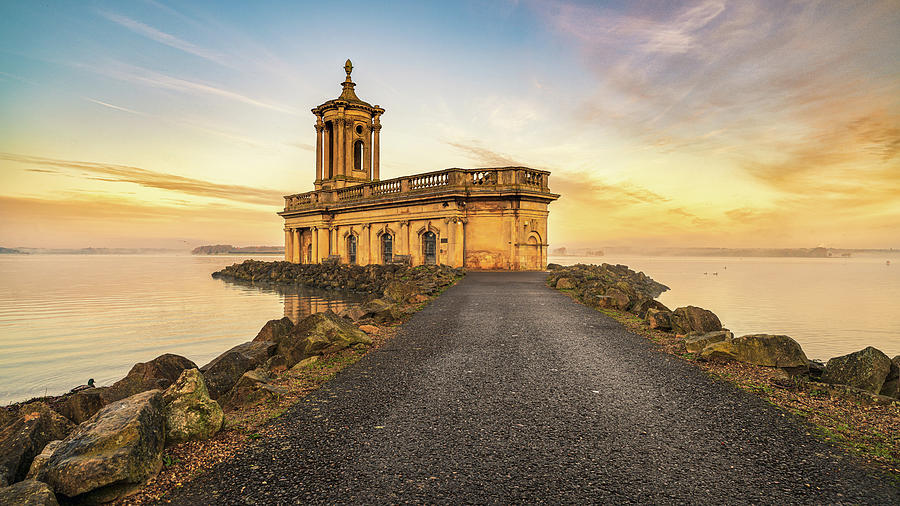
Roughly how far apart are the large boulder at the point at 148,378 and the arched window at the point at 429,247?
23.2 metres

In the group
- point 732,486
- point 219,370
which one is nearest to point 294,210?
point 219,370

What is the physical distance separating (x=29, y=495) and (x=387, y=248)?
3264cm

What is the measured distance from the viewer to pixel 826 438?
4.84 m

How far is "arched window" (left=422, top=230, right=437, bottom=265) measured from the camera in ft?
104

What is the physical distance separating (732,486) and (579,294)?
44.5 ft

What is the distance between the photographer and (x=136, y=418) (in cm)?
425

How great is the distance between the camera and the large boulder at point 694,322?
34.0 feet

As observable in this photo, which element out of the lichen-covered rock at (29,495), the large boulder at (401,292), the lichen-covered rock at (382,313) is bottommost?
the lichen-covered rock at (29,495)

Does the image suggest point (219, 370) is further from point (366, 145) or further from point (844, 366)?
point (366, 145)

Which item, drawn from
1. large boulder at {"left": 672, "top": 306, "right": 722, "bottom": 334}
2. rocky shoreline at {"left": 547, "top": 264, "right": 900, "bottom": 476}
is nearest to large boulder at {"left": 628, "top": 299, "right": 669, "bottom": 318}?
large boulder at {"left": 672, "top": 306, "right": 722, "bottom": 334}

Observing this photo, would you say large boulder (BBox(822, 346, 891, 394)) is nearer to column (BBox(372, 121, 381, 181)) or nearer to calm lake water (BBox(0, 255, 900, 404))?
calm lake water (BBox(0, 255, 900, 404))

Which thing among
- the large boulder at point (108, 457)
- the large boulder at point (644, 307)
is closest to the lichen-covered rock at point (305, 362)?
the large boulder at point (108, 457)

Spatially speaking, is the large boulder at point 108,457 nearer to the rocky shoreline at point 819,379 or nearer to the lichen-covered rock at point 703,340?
the rocky shoreline at point 819,379

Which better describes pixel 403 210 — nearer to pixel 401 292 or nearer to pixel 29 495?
pixel 401 292
